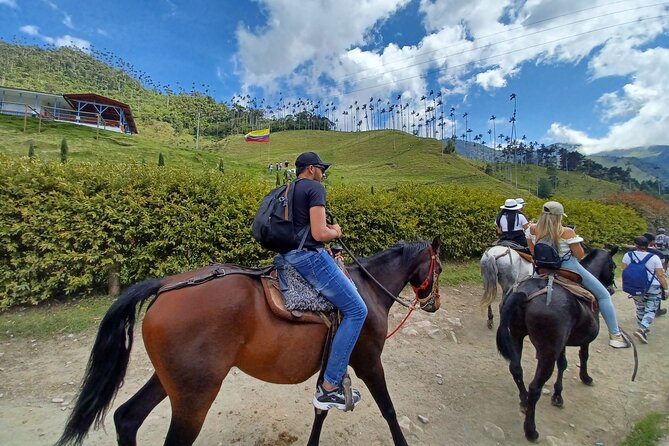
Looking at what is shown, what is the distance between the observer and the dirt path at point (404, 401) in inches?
141

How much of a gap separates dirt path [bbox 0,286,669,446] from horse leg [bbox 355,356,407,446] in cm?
40

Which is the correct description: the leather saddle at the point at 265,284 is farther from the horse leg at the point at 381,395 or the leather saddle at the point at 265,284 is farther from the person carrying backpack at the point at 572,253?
the person carrying backpack at the point at 572,253

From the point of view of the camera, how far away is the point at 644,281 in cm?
656

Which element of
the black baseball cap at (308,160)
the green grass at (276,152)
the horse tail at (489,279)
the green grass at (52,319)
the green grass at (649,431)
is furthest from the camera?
the green grass at (276,152)

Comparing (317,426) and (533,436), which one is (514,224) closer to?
(533,436)

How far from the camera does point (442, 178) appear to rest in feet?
186

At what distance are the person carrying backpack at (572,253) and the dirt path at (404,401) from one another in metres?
1.04

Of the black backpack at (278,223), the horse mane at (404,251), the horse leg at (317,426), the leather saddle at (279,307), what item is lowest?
the horse leg at (317,426)

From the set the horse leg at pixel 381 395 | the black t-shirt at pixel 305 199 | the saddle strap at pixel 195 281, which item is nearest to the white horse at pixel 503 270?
the horse leg at pixel 381 395

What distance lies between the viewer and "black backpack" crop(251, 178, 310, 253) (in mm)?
2768

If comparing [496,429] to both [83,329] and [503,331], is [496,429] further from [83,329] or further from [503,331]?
[83,329]

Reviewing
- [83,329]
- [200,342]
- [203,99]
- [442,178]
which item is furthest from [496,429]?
[203,99]

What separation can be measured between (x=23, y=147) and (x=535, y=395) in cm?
3385

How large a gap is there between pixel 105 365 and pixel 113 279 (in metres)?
4.84
